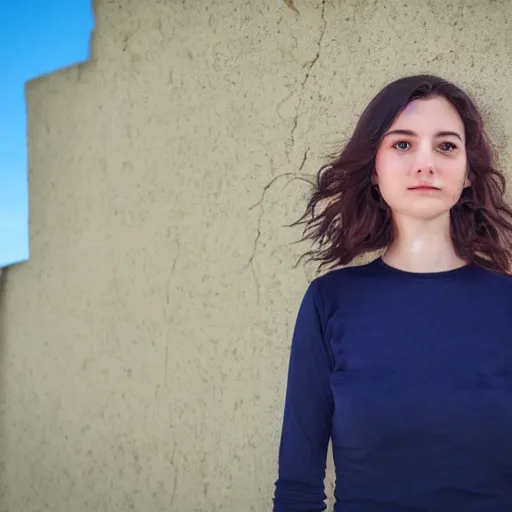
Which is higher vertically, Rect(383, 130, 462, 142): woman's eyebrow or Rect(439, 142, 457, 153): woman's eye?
Rect(383, 130, 462, 142): woman's eyebrow

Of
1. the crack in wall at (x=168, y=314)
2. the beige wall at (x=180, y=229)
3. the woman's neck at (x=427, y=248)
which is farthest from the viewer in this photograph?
the crack in wall at (x=168, y=314)

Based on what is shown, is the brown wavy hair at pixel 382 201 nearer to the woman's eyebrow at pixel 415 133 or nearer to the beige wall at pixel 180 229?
the woman's eyebrow at pixel 415 133

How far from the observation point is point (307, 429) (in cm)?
163

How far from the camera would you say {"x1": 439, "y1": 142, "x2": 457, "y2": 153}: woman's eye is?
158 cm

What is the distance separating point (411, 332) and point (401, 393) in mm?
145

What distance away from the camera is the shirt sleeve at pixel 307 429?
1613mm

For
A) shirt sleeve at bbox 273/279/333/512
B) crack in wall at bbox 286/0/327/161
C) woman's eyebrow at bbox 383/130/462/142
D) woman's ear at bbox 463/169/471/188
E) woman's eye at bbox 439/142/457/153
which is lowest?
shirt sleeve at bbox 273/279/333/512

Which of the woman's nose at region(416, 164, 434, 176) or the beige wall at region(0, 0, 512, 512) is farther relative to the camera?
the beige wall at region(0, 0, 512, 512)

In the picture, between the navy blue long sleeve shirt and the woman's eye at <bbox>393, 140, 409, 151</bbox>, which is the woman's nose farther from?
the navy blue long sleeve shirt

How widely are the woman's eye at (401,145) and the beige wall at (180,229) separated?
1.06 ft

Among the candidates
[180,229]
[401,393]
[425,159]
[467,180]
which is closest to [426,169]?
[425,159]


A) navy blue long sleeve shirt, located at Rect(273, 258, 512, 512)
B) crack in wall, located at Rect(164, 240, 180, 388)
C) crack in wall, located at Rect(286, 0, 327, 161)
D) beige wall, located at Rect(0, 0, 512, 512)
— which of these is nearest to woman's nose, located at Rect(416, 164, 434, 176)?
navy blue long sleeve shirt, located at Rect(273, 258, 512, 512)

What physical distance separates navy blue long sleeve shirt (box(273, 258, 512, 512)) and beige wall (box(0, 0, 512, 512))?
0.28 metres

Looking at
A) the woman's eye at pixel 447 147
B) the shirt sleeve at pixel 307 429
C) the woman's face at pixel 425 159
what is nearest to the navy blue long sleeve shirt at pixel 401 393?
the shirt sleeve at pixel 307 429
